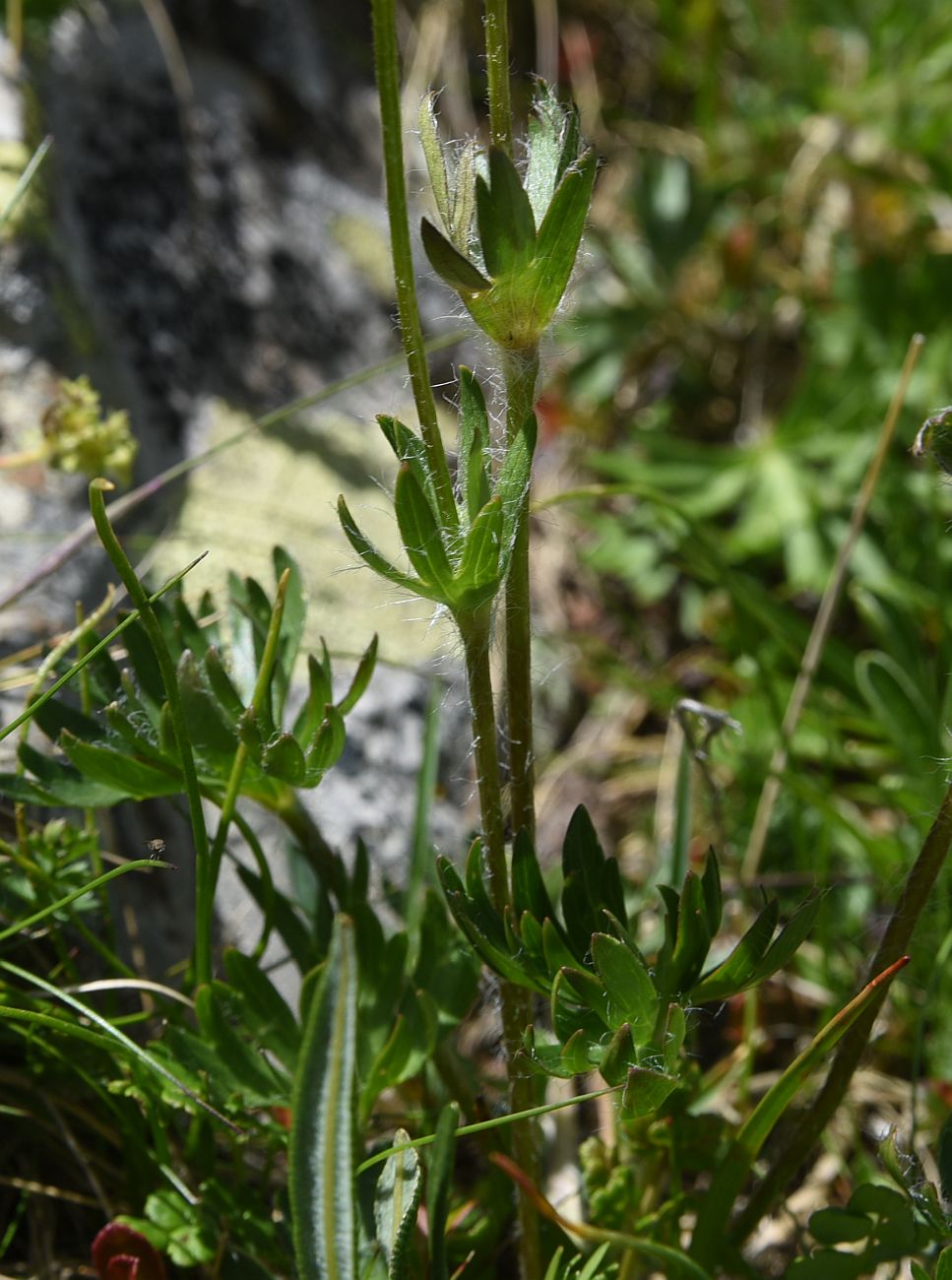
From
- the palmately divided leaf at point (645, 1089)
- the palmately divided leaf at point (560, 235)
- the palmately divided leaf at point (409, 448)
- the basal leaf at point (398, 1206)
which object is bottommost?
the basal leaf at point (398, 1206)

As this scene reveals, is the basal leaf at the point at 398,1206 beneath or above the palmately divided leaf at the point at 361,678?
beneath

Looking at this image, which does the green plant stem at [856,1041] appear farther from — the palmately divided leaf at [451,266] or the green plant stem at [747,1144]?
the palmately divided leaf at [451,266]

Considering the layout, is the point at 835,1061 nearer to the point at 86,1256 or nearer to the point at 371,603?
the point at 86,1256

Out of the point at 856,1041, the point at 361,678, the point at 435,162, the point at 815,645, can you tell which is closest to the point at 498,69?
the point at 435,162

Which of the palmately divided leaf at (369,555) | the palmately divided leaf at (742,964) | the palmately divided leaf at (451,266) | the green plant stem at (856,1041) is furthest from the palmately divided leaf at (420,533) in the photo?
the green plant stem at (856,1041)

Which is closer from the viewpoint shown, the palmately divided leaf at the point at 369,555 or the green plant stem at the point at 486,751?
the palmately divided leaf at the point at 369,555

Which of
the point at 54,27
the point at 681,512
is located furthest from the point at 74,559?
the point at 54,27
